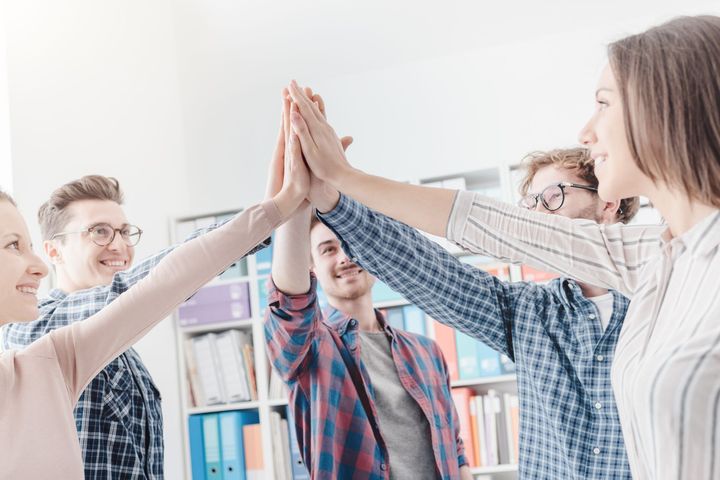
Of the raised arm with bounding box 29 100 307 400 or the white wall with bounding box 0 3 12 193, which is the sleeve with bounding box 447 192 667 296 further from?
the white wall with bounding box 0 3 12 193

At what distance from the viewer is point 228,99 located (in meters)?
4.79

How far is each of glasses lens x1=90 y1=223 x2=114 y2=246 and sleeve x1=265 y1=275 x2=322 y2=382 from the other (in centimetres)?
70

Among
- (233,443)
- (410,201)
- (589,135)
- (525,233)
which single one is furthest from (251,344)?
(589,135)

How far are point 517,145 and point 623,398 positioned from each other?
3370 millimetres

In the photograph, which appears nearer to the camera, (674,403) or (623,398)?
(674,403)

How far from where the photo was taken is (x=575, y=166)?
1964 millimetres

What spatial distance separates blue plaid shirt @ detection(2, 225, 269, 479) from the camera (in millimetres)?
1792

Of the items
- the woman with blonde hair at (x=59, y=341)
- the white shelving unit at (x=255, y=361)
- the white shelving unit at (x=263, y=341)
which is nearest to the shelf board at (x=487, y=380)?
the white shelving unit at (x=263, y=341)

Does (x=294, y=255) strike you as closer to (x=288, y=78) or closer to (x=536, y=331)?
(x=536, y=331)

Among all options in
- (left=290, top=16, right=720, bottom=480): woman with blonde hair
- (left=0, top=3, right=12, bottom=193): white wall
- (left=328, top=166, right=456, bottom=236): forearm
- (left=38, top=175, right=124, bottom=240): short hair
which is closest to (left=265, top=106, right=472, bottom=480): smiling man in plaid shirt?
(left=328, top=166, right=456, bottom=236): forearm

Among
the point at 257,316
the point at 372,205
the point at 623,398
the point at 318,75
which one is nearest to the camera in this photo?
the point at 623,398

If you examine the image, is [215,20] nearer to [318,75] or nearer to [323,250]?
[318,75]

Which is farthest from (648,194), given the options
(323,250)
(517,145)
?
(517,145)

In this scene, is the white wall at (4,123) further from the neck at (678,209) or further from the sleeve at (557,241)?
the neck at (678,209)
